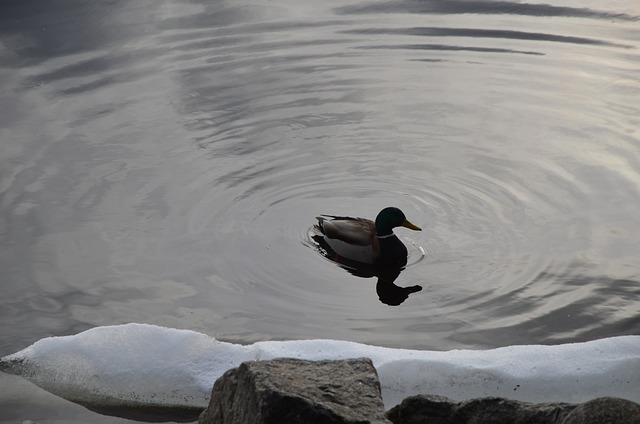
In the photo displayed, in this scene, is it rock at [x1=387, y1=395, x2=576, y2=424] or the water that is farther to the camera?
the water

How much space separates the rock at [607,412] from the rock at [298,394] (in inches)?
32.5

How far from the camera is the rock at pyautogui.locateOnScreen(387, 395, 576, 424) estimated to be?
14.7 feet

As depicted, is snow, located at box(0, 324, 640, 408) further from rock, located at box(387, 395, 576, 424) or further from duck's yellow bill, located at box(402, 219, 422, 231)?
duck's yellow bill, located at box(402, 219, 422, 231)

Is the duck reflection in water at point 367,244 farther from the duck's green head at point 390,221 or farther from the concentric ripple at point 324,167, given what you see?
the concentric ripple at point 324,167

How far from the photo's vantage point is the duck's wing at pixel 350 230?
802 cm

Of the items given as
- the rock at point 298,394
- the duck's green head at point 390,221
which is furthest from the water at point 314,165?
the rock at point 298,394

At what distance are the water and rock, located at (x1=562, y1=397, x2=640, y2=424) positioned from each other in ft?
7.63

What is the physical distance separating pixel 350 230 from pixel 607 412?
409 centimetres

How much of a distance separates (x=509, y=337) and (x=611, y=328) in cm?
72

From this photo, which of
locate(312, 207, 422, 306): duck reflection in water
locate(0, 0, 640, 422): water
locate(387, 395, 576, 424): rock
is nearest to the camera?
locate(387, 395, 576, 424): rock

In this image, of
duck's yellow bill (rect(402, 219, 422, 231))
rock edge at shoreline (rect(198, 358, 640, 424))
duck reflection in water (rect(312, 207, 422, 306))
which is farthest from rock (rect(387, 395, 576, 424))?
duck's yellow bill (rect(402, 219, 422, 231))

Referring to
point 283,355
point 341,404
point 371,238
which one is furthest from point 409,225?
point 341,404

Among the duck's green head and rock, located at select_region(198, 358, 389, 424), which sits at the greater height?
the duck's green head

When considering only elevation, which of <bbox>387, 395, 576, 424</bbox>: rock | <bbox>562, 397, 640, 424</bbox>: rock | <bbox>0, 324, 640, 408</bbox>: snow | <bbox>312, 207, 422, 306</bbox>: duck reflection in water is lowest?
<bbox>562, 397, 640, 424</bbox>: rock
